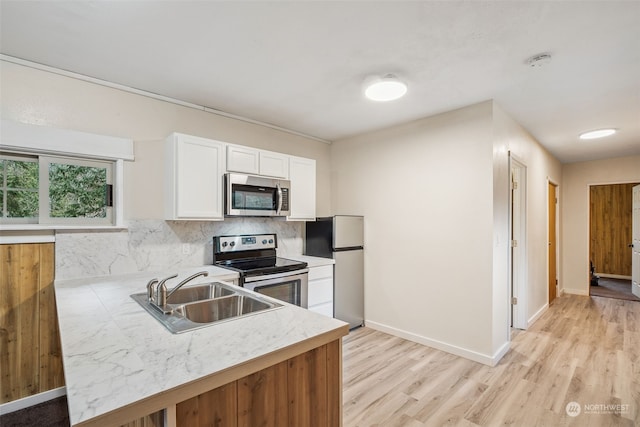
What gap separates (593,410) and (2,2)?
440 centimetres

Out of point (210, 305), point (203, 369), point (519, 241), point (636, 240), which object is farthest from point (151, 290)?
point (636, 240)

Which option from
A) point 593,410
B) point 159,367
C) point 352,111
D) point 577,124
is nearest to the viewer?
point 159,367

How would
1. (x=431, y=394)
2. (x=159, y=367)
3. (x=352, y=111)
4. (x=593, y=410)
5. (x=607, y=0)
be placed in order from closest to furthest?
(x=159, y=367) < (x=607, y=0) < (x=593, y=410) < (x=431, y=394) < (x=352, y=111)

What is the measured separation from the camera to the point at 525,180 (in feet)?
12.3

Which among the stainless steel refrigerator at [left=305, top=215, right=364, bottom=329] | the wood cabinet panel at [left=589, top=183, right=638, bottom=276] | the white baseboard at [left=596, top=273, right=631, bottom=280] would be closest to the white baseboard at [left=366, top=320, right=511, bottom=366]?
the stainless steel refrigerator at [left=305, top=215, right=364, bottom=329]

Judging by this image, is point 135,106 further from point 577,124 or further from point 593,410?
point 577,124

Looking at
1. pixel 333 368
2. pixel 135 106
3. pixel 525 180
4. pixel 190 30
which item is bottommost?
pixel 333 368

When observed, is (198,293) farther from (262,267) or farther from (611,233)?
(611,233)

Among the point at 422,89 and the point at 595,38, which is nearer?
the point at 595,38

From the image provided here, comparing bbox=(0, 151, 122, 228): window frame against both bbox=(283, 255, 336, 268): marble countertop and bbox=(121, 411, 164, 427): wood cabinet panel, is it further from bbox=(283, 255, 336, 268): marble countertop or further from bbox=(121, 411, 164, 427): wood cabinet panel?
bbox=(121, 411, 164, 427): wood cabinet panel

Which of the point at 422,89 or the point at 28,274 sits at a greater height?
the point at 422,89

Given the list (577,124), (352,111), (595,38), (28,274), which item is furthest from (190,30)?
(577,124)

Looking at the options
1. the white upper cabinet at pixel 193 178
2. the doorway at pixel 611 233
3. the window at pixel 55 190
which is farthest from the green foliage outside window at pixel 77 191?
the doorway at pixel 611 233

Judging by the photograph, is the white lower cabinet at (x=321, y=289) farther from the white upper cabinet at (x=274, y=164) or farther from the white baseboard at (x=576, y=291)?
the white baseboard at (x=576, y=291)
